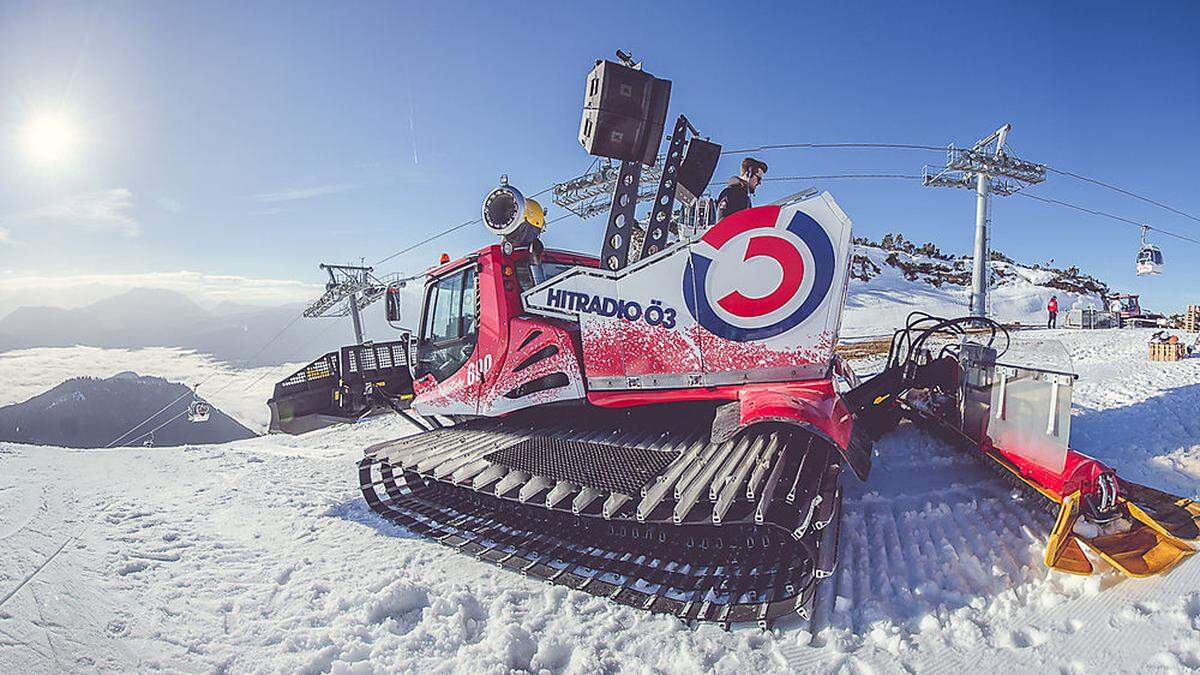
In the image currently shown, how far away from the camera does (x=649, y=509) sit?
2.77 metres

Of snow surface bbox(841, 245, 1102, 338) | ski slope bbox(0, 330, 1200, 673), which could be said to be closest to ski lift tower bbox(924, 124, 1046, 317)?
snow surface bbox(841, 245, 1102, 338)

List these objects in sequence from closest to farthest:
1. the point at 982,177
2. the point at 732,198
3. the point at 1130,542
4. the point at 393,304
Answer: the point at 1130,542 < the point at 732,198 < the point at 393,304 < the point at 982,177

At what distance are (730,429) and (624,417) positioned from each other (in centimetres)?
131

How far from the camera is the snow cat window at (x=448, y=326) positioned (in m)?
5.28

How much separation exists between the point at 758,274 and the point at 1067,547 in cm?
233

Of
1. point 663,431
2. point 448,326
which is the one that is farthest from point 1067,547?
point 448,326

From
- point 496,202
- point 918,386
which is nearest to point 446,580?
point 496,202

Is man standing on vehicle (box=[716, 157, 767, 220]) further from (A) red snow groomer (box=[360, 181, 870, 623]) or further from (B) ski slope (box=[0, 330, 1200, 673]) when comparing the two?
(B) ski slope (box=[0, 330, 1200, 673])

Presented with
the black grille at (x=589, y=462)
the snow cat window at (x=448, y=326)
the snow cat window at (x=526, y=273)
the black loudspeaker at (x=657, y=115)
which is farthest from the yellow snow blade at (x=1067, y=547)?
the snow cat window at (x=448, y=326)

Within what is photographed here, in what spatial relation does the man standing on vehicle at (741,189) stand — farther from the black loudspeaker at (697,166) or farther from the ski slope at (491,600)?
the ski slope at (491,600)

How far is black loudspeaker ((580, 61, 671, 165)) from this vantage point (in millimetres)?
4430

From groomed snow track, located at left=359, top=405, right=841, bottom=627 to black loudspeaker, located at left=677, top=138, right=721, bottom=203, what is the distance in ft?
7.46

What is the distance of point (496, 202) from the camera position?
5.05 meters

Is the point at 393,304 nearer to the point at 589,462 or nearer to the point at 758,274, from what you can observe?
the point at 589,462
